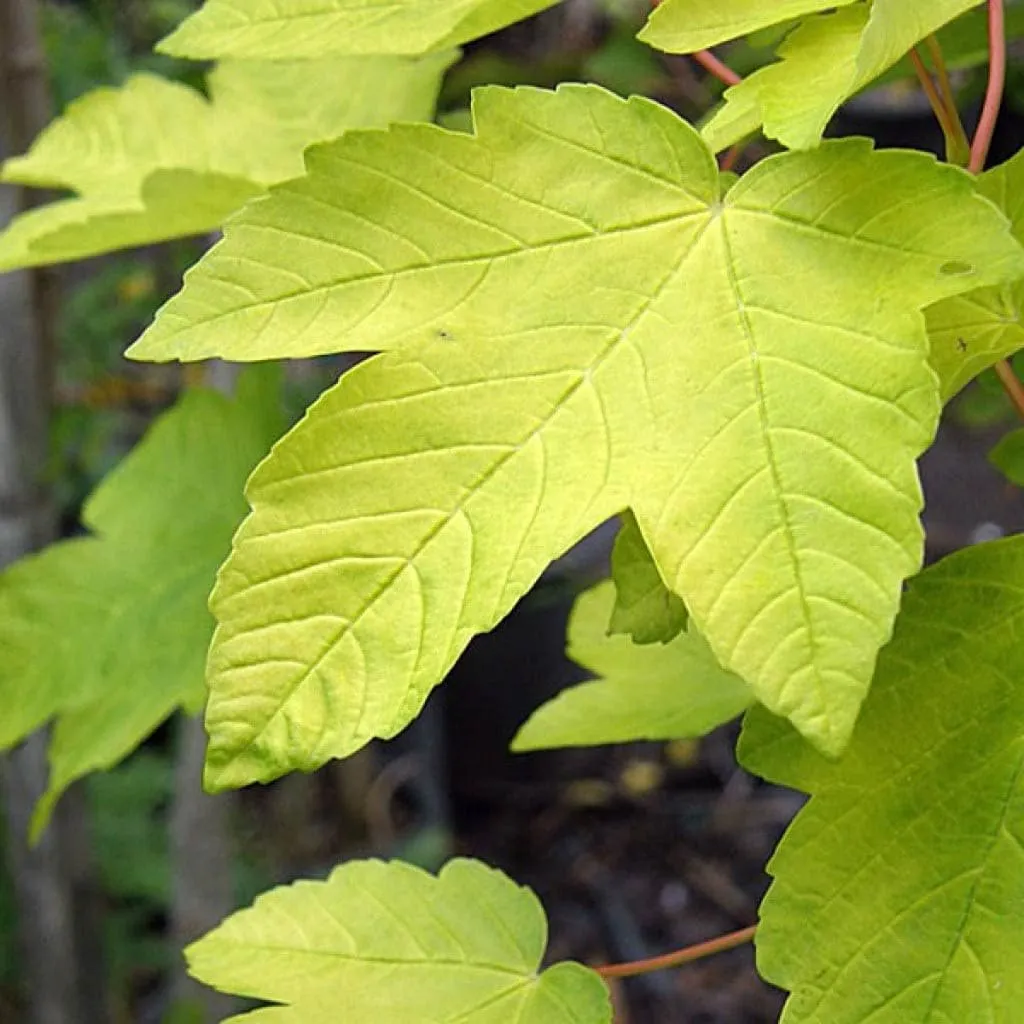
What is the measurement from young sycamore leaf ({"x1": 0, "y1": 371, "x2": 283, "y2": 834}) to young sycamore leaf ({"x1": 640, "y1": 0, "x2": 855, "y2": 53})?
0.43m

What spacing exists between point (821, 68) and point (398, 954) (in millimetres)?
361

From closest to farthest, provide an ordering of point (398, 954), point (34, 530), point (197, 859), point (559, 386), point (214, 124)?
1. point (559, 386)
2. point (398, 954)
3. point (214, 124)
4. point (34, 530)
5. point (197, 859)

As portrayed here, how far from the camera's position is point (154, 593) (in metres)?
0.77

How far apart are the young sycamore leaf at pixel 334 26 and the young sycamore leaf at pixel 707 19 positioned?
5 cm

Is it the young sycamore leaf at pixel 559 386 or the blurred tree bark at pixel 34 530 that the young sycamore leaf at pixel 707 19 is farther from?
the blurred tree bark at pixel 34 530

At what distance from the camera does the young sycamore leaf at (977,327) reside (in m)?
0.42

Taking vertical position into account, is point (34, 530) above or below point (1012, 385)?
below

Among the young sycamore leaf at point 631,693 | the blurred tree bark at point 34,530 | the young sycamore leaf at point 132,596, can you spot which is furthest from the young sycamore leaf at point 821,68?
the blurred tree bark at point 34,530

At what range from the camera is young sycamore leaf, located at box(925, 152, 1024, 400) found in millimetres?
418

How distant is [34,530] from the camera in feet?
3.44

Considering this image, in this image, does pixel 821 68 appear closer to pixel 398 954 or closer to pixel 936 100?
pixel 936 100

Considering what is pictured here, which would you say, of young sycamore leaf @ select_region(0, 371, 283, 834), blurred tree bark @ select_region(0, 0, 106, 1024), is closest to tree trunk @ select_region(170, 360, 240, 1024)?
blurred tree bark @ select_region(0, 0, 106, 1024)

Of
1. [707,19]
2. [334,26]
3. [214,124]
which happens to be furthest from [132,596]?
[707,19]

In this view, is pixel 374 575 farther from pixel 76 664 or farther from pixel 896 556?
pixel 76 664
